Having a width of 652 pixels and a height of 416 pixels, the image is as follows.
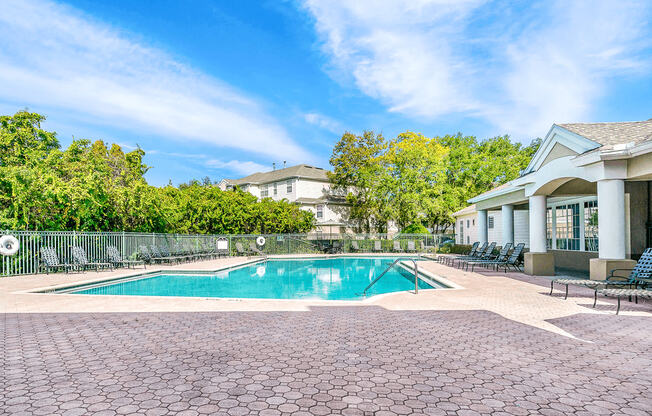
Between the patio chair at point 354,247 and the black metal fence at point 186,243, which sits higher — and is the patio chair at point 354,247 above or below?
below

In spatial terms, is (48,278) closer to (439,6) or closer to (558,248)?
(439,6)

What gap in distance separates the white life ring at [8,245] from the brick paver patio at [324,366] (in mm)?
7900

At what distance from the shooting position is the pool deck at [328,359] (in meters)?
3.40

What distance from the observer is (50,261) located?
48.8ft

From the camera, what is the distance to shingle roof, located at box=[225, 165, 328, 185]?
4191cm

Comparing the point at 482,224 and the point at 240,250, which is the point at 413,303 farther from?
the point at 240,250

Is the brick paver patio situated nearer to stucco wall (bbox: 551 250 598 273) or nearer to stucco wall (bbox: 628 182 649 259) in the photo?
stucco wall (bbox: 628 182 649 259)

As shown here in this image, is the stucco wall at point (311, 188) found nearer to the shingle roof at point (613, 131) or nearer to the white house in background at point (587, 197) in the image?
the white house in background at point (587, 197)

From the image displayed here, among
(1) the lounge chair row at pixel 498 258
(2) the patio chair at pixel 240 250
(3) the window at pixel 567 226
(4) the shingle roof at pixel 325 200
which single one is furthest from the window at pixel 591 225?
(4) the shingle roof at pixel 325 200

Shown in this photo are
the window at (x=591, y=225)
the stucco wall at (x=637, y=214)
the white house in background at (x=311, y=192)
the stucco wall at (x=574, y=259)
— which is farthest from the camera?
the white house in background at (x=311, y=192)

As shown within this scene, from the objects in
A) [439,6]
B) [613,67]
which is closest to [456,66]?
[439,6]

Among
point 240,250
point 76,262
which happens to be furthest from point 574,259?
point 76,262

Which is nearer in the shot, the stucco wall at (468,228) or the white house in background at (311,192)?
the stucco wall at (468,228)

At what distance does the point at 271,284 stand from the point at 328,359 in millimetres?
11242
